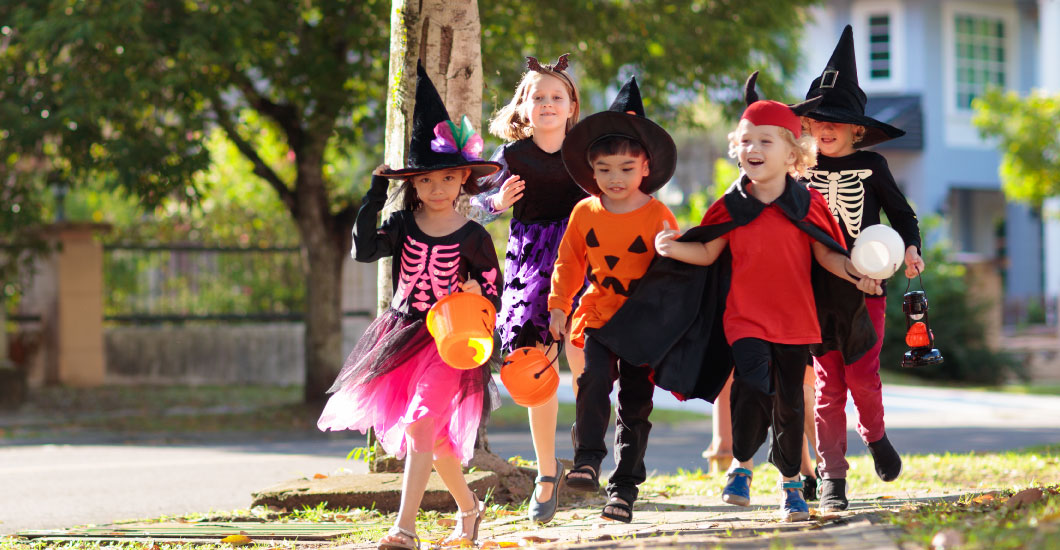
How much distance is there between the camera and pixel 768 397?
4637 mm

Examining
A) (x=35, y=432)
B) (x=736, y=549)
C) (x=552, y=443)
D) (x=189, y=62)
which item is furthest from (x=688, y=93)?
(x=736, y=549)

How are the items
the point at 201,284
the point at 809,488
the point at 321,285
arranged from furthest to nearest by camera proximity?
the point at 201,284 → the point at 321,285 → the point at 809,488

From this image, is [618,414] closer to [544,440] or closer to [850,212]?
[544,440]

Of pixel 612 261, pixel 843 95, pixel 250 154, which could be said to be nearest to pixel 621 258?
pixel 612 261

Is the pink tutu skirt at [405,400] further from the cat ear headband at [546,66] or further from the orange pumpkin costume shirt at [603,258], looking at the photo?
the cat ear headband at [546,66]

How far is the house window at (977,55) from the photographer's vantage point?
86.8ft

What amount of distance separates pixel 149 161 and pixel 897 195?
7709mm

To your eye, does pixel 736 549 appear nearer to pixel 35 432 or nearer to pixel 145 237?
pixel 35 432

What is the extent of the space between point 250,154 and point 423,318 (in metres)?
8.46

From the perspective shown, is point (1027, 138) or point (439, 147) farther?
point (1027, 138)

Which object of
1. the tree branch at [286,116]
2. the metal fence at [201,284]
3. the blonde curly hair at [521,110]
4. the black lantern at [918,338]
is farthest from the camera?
the metal fence at [201,284]

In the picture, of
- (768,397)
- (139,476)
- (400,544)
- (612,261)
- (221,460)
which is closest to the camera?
(400,544)

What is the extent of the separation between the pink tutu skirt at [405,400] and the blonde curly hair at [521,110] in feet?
4.08

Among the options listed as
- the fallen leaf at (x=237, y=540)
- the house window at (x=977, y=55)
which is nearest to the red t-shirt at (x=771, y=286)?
the fallen leaf at (x=237, y=540)
